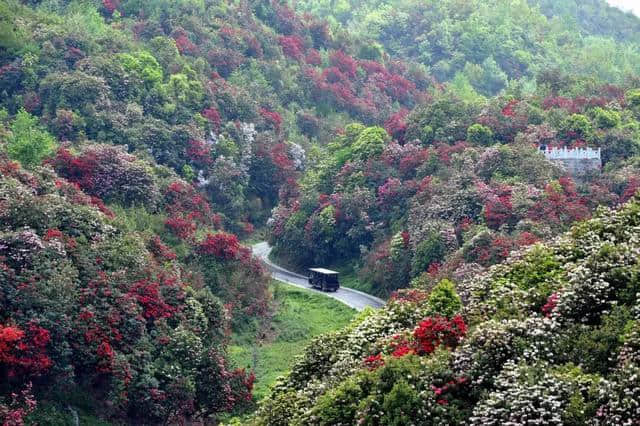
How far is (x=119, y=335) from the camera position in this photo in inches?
1602

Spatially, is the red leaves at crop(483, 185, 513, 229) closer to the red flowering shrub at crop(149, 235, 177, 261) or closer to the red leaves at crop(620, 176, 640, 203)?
the red leaves at crop(620, 176, 640, 203)

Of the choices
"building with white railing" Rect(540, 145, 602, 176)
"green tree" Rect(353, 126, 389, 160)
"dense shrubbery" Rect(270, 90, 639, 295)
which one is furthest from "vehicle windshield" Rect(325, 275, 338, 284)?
"building with white railing" Rect(540, 145, 602, 176)

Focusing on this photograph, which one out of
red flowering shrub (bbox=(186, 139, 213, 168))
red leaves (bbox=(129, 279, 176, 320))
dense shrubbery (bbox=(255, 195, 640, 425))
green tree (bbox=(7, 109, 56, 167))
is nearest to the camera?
dense shrubbery (bbox=(255, 195, 640, 425))

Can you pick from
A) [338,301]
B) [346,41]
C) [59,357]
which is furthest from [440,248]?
[346,41]

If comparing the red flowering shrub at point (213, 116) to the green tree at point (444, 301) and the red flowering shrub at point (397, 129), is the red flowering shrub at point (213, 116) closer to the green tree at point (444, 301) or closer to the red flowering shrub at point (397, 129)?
the red flowering shrub at point (397, 129)

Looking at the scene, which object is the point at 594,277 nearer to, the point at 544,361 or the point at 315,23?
the point at 544,361

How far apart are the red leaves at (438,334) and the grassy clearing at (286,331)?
17.2 metres

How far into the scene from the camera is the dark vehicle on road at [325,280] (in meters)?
59.5

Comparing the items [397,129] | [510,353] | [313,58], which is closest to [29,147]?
[397,129]

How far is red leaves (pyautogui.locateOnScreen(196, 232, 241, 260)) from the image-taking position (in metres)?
53.8

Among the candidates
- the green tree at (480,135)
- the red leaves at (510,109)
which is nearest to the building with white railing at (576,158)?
the green tree at (480,135)

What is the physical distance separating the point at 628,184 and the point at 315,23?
4630cm

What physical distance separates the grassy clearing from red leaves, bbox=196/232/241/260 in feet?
11.9

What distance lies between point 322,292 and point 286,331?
6904 mm
